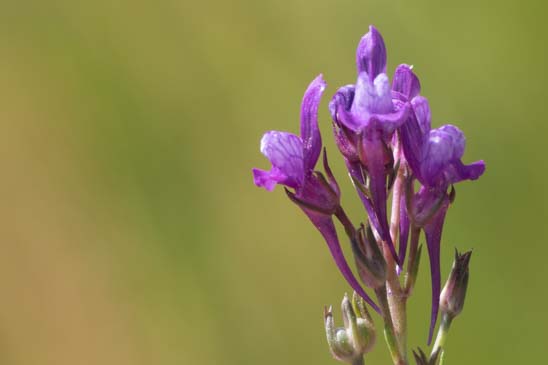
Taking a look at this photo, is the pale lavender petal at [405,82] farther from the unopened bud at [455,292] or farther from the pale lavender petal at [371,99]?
the unopened bud at [455,292]

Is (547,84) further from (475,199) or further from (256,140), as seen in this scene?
(256,140)

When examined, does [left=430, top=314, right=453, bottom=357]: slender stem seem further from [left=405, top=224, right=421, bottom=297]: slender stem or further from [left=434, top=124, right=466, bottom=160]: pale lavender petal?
[left=434, top=124, right=466, bottom=160]: pale lavender petal

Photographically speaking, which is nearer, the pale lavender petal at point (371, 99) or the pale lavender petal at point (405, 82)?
the pale lavender petal at point (371, 99)

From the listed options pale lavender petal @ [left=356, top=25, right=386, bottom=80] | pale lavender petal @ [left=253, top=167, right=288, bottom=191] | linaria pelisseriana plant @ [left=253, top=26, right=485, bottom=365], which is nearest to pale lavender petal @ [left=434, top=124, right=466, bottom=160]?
linaria pelisseriana plant @ [left=253, top=26, right=485, bottom=365]

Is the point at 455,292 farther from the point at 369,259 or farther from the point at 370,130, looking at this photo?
the point at 370,130

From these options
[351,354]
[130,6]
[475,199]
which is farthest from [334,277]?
[351,354]

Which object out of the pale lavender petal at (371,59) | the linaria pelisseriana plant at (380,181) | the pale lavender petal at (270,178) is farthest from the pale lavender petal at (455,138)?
the pale lavender petal at (270,178)

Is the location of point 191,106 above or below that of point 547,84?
above

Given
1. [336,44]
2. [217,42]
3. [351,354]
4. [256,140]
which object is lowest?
[351,354]
